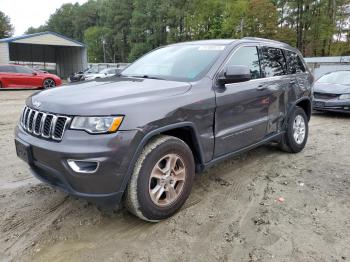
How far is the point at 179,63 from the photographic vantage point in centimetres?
396

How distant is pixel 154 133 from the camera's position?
2.92 meters

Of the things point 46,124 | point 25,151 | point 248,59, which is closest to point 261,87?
point 248,59

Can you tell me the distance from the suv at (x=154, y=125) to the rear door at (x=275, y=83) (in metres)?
0.03

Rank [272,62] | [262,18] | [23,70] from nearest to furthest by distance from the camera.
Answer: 1. [272,62]
2. [23,70]
3. [262,18]

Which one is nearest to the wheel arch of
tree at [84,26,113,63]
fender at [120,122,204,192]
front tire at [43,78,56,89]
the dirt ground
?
the dirt ground

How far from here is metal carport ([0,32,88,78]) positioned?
26891 millimetres

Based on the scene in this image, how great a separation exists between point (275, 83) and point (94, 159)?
2.96 meters

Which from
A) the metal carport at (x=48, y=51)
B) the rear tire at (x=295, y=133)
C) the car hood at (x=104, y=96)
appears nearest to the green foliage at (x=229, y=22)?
the metal carport at (x=48, y=51)

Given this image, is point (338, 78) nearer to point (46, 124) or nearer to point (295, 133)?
point (295, 133)

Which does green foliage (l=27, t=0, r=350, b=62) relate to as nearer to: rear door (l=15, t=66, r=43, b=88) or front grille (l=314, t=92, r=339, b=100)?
rear door (l=15, t=66, r=43, b=88)

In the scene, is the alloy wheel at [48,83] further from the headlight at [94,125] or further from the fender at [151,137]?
the headlight at [94,125]

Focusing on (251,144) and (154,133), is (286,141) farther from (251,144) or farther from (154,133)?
(154,133)

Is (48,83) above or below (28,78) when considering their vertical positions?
below

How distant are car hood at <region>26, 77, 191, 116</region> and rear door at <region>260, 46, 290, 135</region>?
5.32 feet
